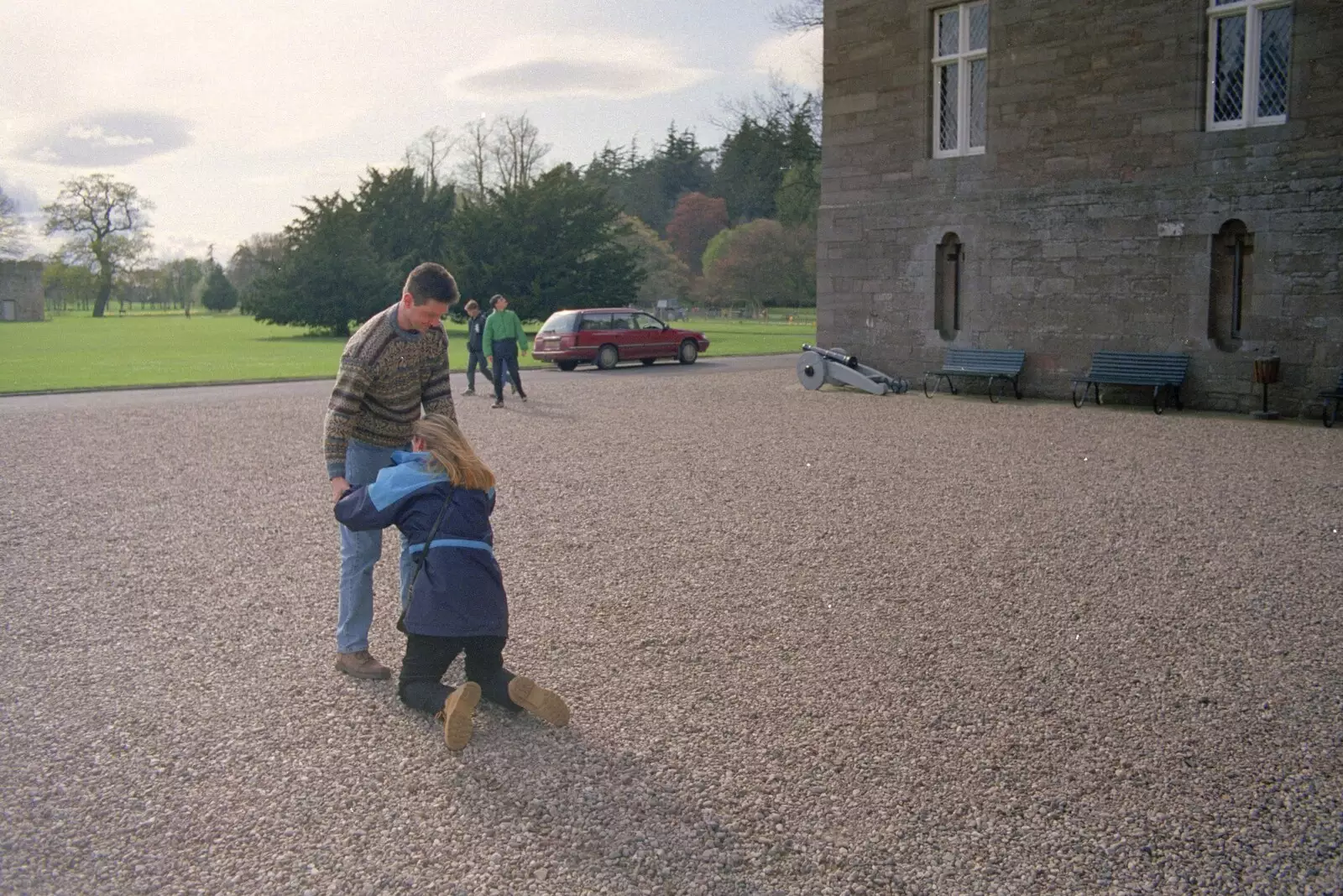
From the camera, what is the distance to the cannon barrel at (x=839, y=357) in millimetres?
22000

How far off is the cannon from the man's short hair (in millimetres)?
16687

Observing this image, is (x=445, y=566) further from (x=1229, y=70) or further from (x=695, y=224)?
(x=695, y=224)

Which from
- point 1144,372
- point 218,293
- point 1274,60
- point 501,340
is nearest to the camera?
point 1274,60

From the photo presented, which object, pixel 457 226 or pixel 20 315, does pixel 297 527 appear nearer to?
pixel 457 226

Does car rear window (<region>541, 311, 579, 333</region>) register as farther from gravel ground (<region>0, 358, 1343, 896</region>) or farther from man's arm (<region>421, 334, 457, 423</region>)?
man's arm (<region>421, 334, 457, 423</region>)

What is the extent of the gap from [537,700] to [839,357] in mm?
17822

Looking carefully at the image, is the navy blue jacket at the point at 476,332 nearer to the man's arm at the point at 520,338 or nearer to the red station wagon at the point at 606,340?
the man's arm at the point at 520,338

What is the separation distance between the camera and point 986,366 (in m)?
20.5

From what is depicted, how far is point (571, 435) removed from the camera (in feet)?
52.3

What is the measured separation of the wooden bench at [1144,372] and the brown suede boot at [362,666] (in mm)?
14733

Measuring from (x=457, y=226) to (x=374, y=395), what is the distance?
48990 mm

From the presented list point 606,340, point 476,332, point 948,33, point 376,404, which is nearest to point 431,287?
point 376,404

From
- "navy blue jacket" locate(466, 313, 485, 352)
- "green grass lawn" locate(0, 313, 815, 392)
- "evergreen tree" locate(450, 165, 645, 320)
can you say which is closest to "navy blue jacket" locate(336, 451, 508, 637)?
"navy blue jacket" locate(466, 313, 485, 352)

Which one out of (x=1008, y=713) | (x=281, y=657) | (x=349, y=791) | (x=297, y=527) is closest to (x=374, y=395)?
(x=281, y=657)
